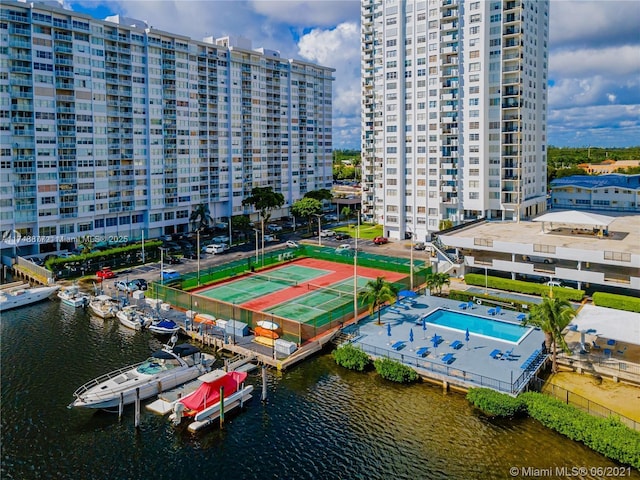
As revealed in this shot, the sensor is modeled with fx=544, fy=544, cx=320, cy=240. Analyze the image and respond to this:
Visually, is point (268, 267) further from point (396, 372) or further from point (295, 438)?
point (295, 438)

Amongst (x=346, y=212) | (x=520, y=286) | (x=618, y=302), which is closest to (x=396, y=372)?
(x=618, y=302)

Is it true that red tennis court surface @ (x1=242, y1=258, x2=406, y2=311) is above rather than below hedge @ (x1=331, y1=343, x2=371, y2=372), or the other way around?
above

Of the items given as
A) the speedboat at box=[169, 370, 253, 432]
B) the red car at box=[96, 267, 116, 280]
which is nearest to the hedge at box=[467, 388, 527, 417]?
the speedboat at box=[169, 370, 253, 432]

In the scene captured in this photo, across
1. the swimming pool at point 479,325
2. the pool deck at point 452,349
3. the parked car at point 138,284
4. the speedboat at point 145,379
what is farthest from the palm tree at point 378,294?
the parked car at point 138,284

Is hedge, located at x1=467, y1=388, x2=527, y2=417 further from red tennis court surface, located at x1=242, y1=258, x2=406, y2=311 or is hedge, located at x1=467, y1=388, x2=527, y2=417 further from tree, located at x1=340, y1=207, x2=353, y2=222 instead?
tree, located at x1=340, y1=207, x2=353, y2=222

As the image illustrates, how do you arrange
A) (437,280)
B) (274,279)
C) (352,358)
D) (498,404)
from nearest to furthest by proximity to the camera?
1. (498,404)
2. (352,358)
3. (437,280)
4. (274,279)

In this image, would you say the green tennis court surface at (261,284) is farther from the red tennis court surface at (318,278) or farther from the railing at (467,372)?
the railing at (467,372)
